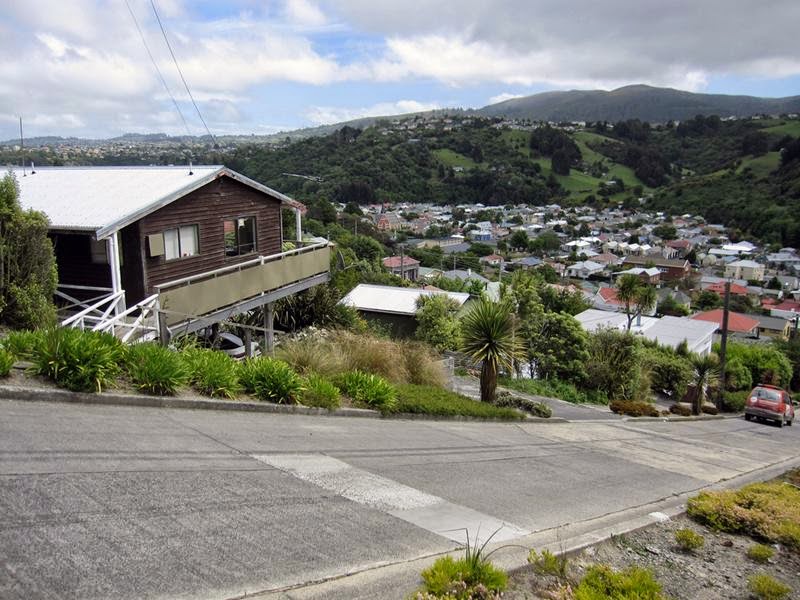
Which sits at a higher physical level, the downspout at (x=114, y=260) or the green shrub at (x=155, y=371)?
the downspout at (x=114, y=260)

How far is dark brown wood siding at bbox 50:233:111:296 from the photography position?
13.3 metres

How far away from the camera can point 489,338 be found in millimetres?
14922

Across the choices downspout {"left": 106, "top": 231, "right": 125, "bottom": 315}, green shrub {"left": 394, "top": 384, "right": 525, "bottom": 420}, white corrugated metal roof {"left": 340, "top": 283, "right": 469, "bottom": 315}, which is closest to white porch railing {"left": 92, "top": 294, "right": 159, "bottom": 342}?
downspout {"left": 106, "top": 231, "right": 125, "bottom": 315}

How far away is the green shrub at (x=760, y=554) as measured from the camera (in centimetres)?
634

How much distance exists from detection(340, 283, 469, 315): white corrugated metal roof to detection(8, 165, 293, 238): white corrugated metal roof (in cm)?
1219

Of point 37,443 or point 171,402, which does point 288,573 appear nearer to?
point 37,443

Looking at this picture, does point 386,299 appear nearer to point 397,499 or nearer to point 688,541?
point 397,499

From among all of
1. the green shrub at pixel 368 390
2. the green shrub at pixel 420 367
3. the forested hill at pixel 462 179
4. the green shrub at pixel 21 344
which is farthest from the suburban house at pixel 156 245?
the forested hill at pixel 462 179

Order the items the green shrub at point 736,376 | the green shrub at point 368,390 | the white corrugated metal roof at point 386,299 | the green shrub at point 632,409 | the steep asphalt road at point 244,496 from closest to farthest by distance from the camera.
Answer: the steep asphalt road at point 244,496 → the green shrub at point 368,390 → the green shrub at point 632,409 → the white corrugated metal roof at point 386,299 → the green shrub at point 736,376

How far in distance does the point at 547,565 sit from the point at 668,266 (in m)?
126

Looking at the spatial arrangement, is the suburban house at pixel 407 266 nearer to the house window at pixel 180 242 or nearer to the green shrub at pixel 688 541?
the house window at pixel 180 242

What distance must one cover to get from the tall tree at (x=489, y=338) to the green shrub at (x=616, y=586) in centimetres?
983

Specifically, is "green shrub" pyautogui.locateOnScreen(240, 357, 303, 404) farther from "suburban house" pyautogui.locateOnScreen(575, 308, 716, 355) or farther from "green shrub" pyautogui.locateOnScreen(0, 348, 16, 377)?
"suburban house" pyautogui.locateOnScreen(575, 308, 716, 355)

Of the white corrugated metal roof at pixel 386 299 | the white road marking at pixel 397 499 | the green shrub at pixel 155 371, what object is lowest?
the white corrugated metal roof at pixel 386 299
